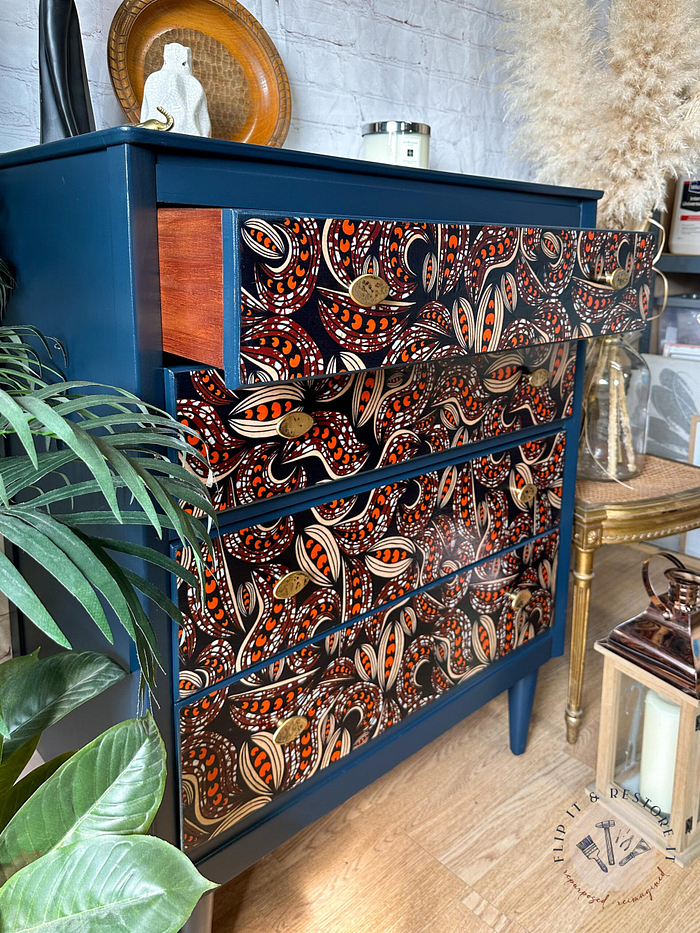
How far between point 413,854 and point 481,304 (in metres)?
0.88

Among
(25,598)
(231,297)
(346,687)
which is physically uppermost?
(231,297)

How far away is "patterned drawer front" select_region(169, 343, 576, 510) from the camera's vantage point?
2.57 ft

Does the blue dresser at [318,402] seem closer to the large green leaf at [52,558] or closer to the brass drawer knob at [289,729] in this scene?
the brass drawer knob at [289,729]

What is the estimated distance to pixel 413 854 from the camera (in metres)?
1.23

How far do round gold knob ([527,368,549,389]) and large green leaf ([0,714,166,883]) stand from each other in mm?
781

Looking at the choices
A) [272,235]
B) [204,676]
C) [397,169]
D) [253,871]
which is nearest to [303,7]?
[397,169]

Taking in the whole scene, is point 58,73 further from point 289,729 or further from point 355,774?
point 355,774

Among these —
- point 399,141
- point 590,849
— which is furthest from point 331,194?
point 590,849

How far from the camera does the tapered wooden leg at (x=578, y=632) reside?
1.45m

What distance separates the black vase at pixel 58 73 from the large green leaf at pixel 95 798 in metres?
0.66

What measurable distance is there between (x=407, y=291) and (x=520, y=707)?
93 cm

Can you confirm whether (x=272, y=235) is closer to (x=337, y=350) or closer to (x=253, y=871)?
(x=337, y=350)

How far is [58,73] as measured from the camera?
2.85 ft

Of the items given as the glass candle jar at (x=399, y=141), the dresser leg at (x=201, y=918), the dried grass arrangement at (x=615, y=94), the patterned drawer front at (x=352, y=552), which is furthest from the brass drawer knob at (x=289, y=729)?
the dried grass arrangement at (x=615, y=94)
